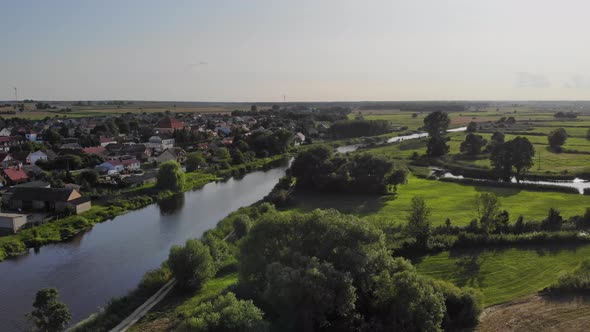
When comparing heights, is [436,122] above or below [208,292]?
above

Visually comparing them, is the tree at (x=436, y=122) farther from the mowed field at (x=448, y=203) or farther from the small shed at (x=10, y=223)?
the small shed at (x=10, y=223)

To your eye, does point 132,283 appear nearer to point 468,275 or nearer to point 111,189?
point 468,275

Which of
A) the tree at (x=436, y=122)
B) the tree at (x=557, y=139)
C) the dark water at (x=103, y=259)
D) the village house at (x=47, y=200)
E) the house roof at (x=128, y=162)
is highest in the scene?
the tree at (x=436, y=122)

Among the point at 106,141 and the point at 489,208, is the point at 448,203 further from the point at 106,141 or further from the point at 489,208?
the point at 106,141

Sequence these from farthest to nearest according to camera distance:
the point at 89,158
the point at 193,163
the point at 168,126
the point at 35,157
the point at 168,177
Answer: the point at 168,126 < the point at 35,157 < the point at 89,158 < the point at 193,163 < the point at 168,177

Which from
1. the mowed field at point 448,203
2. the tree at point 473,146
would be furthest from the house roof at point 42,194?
the tree at point 473,146

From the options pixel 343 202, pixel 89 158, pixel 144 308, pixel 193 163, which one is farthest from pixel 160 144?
pixel 144 308

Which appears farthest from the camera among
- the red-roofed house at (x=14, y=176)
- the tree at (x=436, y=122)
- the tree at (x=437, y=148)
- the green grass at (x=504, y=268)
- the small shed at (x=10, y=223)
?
the tree at (x=436, y=122)
